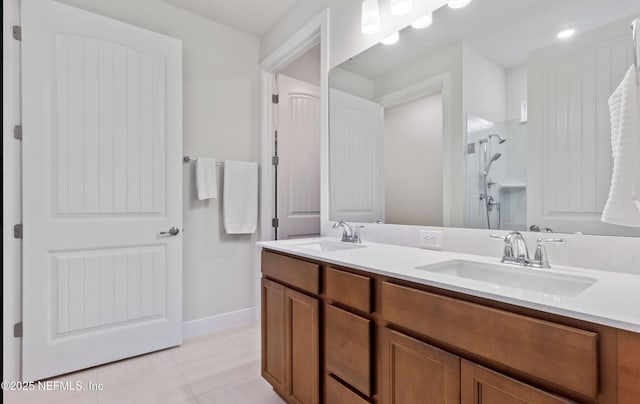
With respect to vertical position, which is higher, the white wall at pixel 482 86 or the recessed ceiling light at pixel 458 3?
the recessed ceiling light at pixel 458 3

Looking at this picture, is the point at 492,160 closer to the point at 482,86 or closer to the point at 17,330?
the point at 482,86

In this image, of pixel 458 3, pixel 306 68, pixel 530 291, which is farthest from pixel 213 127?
pixel 530 291

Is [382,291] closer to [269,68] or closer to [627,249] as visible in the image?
[627,249]

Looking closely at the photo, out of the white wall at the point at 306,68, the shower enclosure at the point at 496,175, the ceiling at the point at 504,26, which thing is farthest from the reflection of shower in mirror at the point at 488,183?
the white wall at the point at 306,68

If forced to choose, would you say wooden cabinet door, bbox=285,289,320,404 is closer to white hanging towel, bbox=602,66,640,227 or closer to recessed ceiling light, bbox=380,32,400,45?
white hanging towel, bbox=602,66,640,227

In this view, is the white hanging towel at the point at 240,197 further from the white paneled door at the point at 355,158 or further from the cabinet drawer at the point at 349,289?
the cabinet drawer at the point at 349,289

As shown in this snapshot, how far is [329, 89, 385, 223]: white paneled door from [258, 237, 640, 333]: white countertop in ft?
1.81

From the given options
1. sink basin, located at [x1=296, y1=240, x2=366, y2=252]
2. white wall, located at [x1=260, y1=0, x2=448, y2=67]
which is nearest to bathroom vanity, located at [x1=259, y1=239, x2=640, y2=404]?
sink basin, located at [x1=296, y1=240, x2=366, y2=252]

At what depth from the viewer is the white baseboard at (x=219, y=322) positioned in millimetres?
2473

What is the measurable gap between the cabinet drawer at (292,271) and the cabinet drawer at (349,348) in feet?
0.45

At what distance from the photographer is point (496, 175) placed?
1.31 m

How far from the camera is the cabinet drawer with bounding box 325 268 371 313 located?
3.74ft

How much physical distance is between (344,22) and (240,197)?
60.4 inches

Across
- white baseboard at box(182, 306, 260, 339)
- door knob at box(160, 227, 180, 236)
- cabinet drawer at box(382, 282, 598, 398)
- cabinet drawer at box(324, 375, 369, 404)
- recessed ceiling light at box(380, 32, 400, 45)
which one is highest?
recessed ceiling light at box(380, 32, 400, 45)
